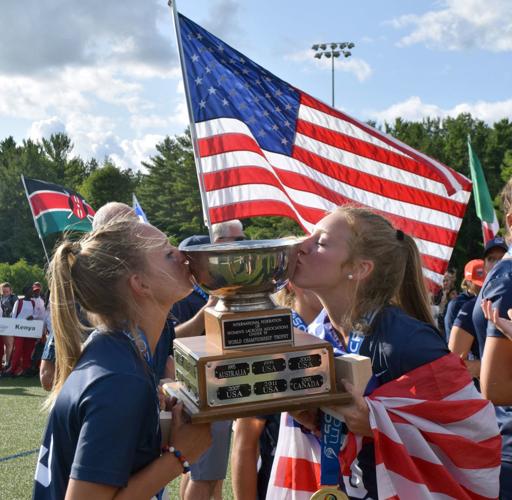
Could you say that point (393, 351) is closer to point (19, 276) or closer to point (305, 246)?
point (305, 246)

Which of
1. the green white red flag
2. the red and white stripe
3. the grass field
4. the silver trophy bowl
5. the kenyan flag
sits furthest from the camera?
the kenyan flag

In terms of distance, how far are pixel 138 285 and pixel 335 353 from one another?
73 centimetres

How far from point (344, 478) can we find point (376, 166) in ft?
12.9

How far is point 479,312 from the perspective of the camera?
3.26 m

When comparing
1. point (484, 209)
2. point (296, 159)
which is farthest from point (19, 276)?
point (296, 159)

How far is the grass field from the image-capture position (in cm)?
632

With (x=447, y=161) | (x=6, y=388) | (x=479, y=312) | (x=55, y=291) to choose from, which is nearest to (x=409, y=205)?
(x=479, y=312)

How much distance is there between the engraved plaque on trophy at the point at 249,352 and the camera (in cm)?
201

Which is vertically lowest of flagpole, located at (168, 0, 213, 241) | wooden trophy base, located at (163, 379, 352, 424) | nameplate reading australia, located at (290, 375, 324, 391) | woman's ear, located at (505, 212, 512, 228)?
wooden trophy base, located at (163, 379, 352, 424)

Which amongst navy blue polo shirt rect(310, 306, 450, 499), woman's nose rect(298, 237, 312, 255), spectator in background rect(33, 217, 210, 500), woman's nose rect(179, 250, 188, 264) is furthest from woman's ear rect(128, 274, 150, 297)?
navy blue polo shirt rect(310, 306, 450, 499)

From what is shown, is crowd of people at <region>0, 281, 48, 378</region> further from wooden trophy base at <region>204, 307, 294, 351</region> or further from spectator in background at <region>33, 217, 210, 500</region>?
wooden trophy base at <region>204, 307, 294, 351</region>

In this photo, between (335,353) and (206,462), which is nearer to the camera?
(335,353)

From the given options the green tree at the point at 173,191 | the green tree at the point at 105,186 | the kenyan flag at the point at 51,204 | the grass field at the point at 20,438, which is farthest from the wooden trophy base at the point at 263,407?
the green tree at the point at 105,186

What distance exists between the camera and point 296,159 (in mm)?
5871
